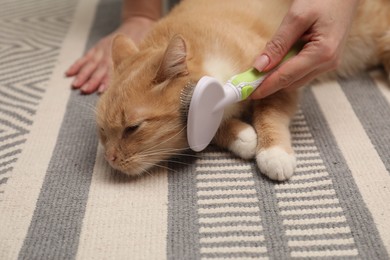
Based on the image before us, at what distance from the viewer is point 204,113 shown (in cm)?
87

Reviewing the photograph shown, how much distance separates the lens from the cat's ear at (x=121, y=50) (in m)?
1.03

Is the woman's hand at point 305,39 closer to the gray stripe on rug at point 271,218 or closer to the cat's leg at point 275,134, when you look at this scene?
the cat's leg at point 275,134

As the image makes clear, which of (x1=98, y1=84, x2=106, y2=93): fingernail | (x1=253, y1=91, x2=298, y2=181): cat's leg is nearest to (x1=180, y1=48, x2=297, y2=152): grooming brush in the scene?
(x1=253, y1=91, x2=298, y2=181): cat's leg

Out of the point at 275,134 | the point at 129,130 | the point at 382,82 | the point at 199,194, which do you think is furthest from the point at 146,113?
the point at 382,82

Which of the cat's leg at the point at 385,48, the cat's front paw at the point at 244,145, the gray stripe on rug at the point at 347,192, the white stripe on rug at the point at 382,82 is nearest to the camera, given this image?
the gray stripe on rug at the point at 347,192

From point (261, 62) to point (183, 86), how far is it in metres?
0.18

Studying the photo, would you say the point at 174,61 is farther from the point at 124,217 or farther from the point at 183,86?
the point at 124,217

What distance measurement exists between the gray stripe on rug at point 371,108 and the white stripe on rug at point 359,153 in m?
0.01

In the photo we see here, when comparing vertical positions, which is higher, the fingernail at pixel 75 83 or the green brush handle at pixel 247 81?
the green brush handle at pixel 247 81

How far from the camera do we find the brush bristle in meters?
0.88

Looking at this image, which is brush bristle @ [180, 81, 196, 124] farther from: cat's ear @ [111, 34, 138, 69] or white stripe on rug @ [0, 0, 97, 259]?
white stripe on rug @ [0, 0, 97, 259]

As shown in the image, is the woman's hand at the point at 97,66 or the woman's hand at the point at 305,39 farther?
the woman's hand at the point at 97,66

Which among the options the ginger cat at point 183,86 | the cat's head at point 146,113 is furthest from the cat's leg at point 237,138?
the cat's head at point 146,113

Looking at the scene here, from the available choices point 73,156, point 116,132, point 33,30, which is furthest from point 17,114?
point 33,30
